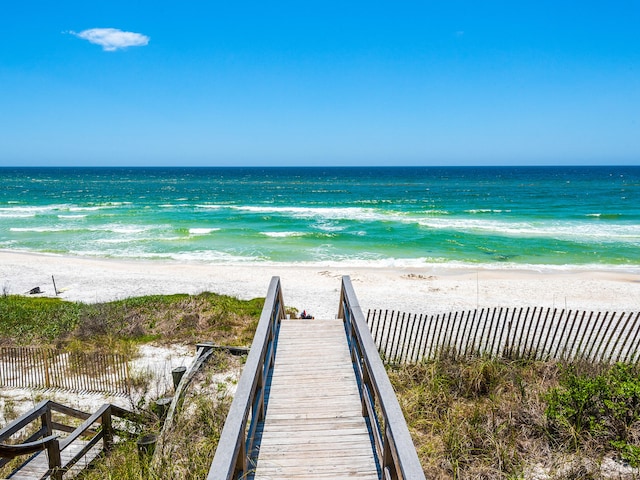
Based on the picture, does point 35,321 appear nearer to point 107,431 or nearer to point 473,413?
point 107,431

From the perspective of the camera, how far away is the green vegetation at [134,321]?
12.9 metres

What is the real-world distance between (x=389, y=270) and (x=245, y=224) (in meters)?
22.1

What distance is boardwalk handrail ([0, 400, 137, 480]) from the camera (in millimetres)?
5336

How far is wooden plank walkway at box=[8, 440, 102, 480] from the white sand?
34.7 ft

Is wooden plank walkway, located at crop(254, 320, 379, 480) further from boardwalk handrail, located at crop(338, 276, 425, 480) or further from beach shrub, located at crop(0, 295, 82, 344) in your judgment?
beach shrub, located at crop(0, 295, 82, 344)

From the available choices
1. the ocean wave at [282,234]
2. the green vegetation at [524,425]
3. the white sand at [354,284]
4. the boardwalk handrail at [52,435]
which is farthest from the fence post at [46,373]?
the ocean wave at [282,234]

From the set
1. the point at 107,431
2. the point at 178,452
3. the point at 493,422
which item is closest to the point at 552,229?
the point at 493,422

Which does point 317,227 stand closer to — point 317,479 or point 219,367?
point 219,367

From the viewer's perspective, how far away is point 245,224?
4416cm

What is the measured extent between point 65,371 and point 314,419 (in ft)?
25.8

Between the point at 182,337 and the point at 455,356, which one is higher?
the point at 455,356

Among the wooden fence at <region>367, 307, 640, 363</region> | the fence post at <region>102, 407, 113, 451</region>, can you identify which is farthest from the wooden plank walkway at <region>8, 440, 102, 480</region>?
the wooden fence at <region>367, 307, 640, 363</region>

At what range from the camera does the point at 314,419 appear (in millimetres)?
5395

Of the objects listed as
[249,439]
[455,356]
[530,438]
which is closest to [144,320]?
[455,356]
